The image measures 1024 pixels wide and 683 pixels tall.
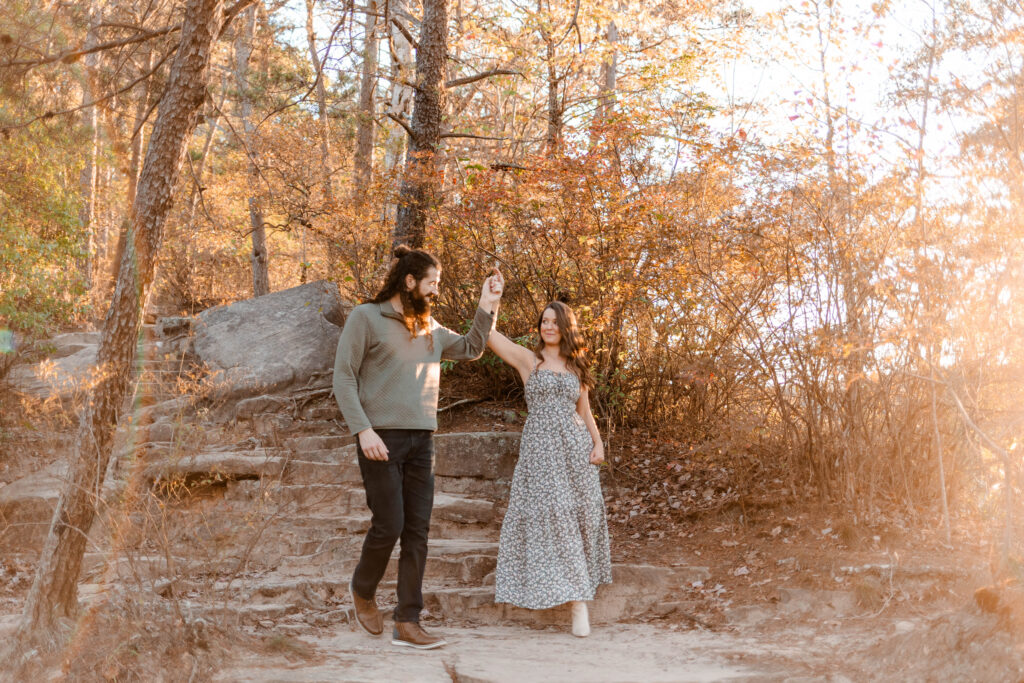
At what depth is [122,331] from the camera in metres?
4.24

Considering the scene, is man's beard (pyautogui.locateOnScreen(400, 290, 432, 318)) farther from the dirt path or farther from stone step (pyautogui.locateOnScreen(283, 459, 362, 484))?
stone step (pyautogui.locateOnScreen(283, 459, 362, 484))

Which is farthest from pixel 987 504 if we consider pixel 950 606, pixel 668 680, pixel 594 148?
pixel 594 148

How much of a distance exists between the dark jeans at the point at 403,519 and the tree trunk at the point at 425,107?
4.52 meters

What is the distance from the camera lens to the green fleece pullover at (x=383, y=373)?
4039 mm

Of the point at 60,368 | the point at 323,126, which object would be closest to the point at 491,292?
the point at 60,368

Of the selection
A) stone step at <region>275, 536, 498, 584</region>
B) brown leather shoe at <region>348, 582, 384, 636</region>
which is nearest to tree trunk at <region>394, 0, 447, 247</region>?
stone step at <region>275, 536, 498, 584</region>

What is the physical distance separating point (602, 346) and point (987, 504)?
10.7 feet

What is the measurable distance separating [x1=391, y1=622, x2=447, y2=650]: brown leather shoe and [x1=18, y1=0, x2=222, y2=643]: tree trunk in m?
1.60

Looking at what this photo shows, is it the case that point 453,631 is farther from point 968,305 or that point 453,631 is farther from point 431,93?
point 431,93

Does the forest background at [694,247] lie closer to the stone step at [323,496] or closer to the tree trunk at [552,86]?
the tree trunk at [552,86]

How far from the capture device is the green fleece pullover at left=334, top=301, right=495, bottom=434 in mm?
4039

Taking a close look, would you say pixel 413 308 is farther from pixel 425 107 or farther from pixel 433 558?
pixel 425 107

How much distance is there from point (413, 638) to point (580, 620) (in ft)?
3.44

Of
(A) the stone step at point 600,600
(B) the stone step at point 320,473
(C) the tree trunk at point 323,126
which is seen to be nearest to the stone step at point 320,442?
(B) the stone step at point 320,473
